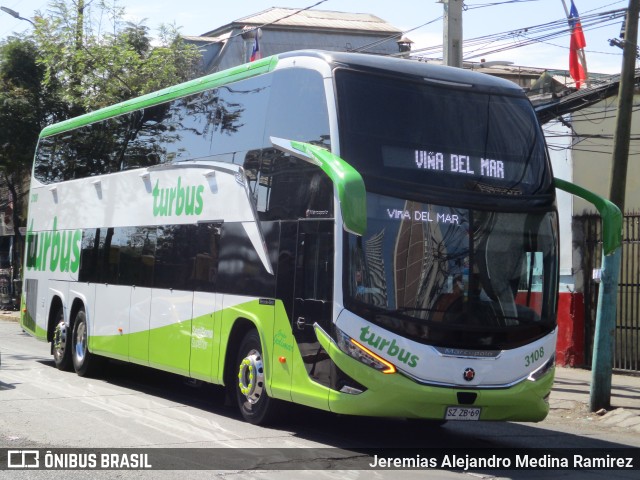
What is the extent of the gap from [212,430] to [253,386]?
2.39ft

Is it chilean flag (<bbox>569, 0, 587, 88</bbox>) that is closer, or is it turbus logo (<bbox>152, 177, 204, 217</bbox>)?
turbus logo (<bbox>152, 177, 204, 217</bbox>)

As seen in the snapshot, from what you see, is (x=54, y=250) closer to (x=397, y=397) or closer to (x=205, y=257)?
(x=205, y=257)

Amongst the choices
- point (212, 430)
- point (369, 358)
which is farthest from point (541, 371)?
point (212, 430)

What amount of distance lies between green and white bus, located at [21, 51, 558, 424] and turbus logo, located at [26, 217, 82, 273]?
471cm

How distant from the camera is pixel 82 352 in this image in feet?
53.2

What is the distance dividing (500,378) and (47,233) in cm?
1133

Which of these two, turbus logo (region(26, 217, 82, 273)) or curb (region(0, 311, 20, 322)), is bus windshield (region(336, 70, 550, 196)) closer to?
turbus logo (region(26, 217, 82, 273))

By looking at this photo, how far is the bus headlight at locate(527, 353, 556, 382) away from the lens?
9.75 m

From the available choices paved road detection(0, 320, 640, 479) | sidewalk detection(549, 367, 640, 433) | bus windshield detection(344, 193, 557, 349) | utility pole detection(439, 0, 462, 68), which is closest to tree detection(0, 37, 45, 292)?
paved road detection(0, 320, 640, 479)

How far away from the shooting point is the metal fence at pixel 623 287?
1652 cm

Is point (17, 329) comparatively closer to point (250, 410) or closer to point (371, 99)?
point (250, 410)

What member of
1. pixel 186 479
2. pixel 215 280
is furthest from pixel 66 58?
pixel 186 479

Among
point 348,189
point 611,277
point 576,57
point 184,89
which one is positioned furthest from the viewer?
point 576,57

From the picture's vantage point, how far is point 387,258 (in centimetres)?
922
